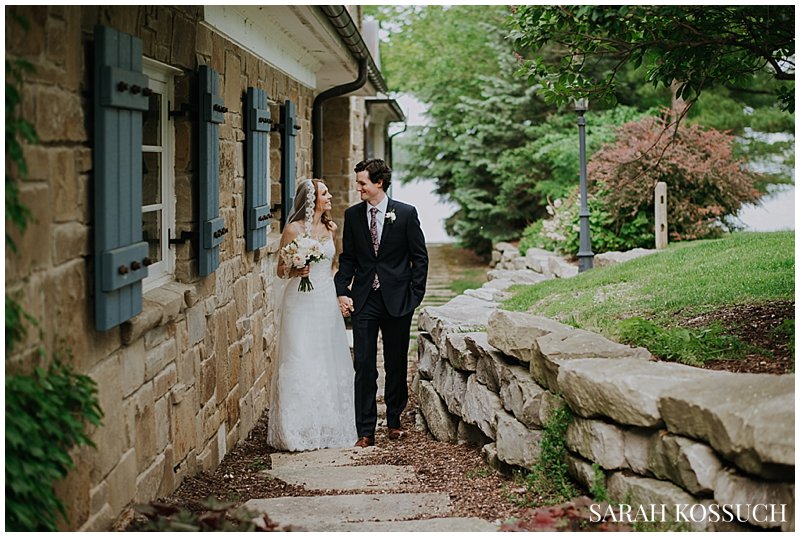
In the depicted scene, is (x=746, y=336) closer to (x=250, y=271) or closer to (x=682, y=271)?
(x=682, y=271)

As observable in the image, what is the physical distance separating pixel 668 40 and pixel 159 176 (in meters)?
2.95

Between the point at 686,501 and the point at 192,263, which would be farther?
the point at 192,263

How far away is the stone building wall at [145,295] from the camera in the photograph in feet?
11.8

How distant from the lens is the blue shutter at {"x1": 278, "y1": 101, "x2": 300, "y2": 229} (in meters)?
9.08

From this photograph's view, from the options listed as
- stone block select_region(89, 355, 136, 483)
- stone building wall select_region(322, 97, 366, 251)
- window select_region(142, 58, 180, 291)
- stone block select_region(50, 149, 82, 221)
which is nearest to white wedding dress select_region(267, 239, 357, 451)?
window select_region(142, 58, 180, 291)

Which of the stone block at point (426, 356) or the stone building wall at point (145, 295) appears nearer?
the stone building wall at point (145, 295)

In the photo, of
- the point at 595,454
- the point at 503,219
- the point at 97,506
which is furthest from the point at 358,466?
the point at 503,219

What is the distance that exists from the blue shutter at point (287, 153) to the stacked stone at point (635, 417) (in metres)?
2.93

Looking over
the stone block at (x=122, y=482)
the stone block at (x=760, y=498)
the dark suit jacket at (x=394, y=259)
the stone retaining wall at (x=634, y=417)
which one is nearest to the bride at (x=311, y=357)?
the dark suit jacket at (x=394, y=259)

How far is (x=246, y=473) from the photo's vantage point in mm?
6387

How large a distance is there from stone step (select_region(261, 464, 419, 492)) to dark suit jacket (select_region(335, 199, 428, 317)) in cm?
114

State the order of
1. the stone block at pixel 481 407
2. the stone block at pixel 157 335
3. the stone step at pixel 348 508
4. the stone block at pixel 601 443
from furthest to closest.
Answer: the stone block at pixel 481 407 → the stone block at pixel 157 335 → the stone step at pixel 348 508 → the stone block at pixel 601 443

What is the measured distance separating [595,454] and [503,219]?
54.7ft

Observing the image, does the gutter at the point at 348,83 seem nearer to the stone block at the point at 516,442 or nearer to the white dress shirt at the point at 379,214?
the white dress shirt at the point at 379,214
